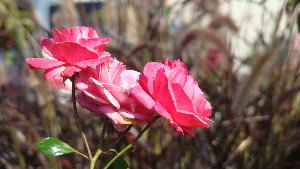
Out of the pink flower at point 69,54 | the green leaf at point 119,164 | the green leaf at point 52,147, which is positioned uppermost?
the pink flower at point 69,54

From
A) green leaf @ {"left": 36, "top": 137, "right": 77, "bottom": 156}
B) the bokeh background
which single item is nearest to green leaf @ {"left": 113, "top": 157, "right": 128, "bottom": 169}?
green leaf @ {"left": 36, "top": 137, "right": 77, "bottom": 156}

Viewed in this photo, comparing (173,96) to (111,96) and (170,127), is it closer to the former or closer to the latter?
(111,96)

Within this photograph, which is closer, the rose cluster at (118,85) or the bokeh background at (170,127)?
the rose cluster at (118,85)

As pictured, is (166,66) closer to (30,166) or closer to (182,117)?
(182,117)

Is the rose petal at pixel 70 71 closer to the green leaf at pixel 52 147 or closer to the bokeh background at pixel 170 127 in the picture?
the green leaf at pixel 52 147

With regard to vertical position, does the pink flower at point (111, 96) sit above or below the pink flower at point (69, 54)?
below

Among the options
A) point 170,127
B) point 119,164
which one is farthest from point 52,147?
point 170,127

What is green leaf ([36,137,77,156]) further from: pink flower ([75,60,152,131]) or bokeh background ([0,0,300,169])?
bokeh background ([0,0,300,169])

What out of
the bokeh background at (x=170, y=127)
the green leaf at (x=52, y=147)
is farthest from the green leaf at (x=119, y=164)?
the bokeh background at (x=170, y=127)
